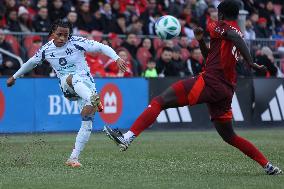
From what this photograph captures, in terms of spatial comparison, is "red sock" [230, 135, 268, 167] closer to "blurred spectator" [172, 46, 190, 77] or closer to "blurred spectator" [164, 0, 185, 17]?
"blurred spectator" [172, 46, 190, 77]

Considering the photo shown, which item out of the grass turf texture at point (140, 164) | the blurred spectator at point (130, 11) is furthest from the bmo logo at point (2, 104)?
the blurred spectator at point (130, 11)

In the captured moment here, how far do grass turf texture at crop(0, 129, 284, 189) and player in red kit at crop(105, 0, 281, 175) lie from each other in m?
0.59

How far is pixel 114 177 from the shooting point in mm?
11375

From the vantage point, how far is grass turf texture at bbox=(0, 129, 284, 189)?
35.4 feet

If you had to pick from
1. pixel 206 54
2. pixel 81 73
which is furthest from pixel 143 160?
pixel 206 54

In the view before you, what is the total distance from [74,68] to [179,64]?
1204cm

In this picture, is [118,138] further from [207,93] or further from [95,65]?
[95,65]

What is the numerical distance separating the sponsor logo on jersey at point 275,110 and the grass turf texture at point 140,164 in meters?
4.42

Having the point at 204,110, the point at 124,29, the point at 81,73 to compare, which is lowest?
the point at 204,110

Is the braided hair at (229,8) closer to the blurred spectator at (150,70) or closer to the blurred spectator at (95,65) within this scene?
the blurred spectator at (95,65)

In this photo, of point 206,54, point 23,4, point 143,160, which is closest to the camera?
point 206,54

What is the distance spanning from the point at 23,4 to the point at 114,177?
45.7 ft

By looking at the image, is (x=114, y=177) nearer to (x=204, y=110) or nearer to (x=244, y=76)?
(x=204, y=110)

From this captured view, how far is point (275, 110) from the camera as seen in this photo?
984 inches
